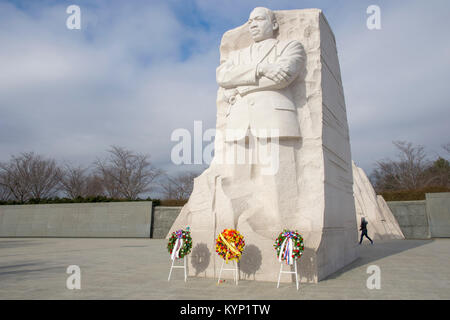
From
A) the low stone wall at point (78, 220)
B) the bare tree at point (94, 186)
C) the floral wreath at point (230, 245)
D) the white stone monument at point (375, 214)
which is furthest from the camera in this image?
the bare tree at point (94, 186)

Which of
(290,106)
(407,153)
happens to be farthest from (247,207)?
(407,153)

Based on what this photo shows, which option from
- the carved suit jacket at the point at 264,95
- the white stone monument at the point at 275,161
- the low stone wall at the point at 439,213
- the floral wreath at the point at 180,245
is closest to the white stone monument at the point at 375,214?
the low stone wall at the point at 439,213

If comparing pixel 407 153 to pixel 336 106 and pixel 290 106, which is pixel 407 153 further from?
pixel 290 106

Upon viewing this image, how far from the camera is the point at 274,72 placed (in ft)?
17.8

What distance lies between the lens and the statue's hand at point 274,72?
5.38 metres

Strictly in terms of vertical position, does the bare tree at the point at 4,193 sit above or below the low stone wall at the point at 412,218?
above

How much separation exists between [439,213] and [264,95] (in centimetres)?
1377

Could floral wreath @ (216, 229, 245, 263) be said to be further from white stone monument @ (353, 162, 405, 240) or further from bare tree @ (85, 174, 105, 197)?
bare tree @ (85, 174, 105, 197)

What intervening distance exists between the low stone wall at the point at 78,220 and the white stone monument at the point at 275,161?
43.9 ft

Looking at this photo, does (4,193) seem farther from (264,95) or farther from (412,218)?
(412,218)

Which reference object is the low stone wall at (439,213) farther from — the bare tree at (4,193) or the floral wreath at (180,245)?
the bare tree at (4,193)

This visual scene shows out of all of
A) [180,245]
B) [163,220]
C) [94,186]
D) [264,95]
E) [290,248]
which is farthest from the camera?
[94,186]

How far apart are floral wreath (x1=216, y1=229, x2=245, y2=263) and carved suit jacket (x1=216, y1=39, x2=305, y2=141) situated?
1.76m

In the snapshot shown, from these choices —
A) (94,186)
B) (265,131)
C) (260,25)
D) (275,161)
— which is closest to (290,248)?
(275,161)
